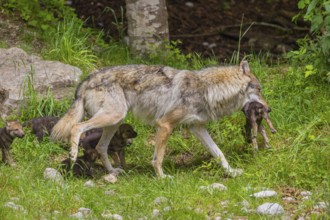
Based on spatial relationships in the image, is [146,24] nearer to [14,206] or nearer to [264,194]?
[264,194]

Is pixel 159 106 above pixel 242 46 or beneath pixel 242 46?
above

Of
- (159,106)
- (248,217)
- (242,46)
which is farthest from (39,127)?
(242,46)

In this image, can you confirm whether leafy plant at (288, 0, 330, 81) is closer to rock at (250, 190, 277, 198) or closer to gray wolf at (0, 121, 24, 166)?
rock at (250, 190, 277, 198)

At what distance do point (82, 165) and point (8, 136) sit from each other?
89cm

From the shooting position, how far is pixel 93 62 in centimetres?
1164

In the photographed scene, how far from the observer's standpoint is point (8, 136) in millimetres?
8789

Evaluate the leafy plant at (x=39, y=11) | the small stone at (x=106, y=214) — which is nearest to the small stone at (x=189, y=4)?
the leafy plant at (x=39, y=11)

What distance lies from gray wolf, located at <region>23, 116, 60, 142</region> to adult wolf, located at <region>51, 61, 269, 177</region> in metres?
0.78

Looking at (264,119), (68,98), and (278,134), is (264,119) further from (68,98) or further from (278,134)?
(68,98)

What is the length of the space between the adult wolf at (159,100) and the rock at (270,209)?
1.38 m

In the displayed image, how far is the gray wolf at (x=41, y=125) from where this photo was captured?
9570 mm

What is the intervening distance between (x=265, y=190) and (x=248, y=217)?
0.71 meters

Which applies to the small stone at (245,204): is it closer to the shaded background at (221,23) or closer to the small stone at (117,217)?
the small stone at (117,217)

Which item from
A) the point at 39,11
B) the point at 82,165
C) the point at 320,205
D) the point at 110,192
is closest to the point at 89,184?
the point at 110,192
